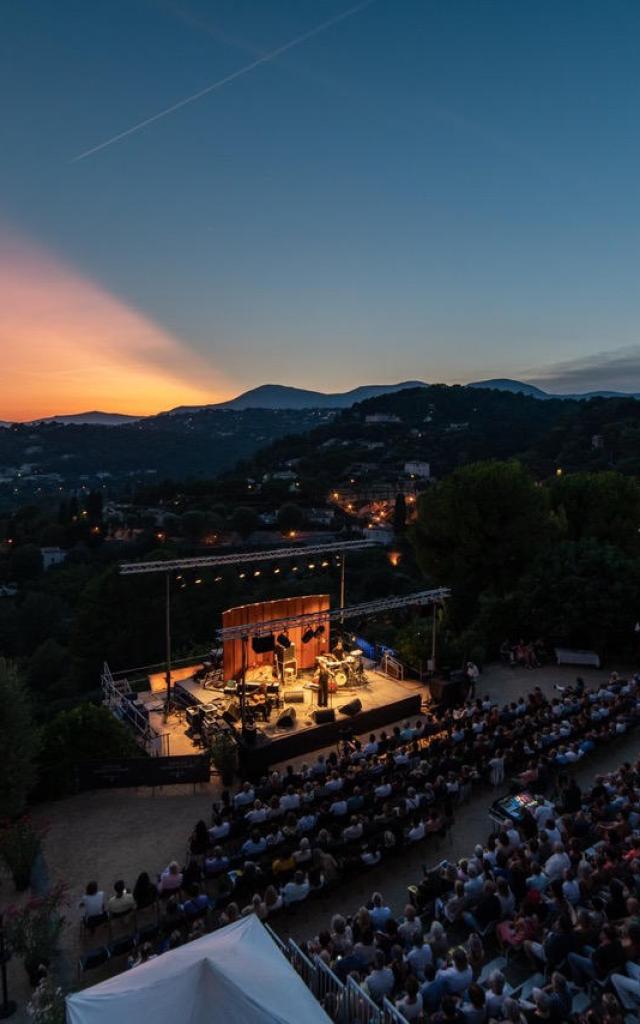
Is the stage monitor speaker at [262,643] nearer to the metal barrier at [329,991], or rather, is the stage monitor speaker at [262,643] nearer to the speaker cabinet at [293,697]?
the speaker cabinet at [293,697]

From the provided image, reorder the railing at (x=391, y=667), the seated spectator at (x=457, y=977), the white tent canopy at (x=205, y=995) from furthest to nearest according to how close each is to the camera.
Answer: the railing at (x=391, y=667)
the seated spectator at (x=457, y=977)
the white tent canopy at (x=205, y=995)

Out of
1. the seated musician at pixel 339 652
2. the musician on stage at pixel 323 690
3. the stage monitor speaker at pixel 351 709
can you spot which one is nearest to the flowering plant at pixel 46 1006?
the stage monitor speaker at pixel 351 709

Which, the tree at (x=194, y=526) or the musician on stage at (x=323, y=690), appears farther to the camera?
the tree at (x=194, y=526)

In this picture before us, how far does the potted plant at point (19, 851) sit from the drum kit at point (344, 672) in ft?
29.0

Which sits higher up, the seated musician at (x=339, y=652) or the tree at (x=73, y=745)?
the tree at (x=73, y=745)

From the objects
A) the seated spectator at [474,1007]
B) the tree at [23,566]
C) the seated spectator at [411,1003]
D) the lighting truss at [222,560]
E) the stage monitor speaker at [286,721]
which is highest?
the lighting truss at [222,560]

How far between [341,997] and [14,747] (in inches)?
281

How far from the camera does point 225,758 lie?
13172 mm

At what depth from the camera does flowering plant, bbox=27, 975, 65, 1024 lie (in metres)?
5.93

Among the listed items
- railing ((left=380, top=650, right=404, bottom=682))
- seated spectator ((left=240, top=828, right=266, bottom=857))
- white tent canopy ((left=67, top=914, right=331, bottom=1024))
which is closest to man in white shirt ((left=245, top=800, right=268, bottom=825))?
seated spectator ((left=240, top=828, right=266, bottom=857))

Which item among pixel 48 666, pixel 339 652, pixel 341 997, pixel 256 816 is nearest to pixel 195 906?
pixel 256 816

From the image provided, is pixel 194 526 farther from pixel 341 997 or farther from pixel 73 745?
pixel 341 997

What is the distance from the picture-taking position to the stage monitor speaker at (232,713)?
1521cm

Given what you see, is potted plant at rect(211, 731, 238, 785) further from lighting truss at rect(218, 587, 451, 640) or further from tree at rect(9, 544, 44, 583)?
tree at rect(9, 544, 44, 583)
